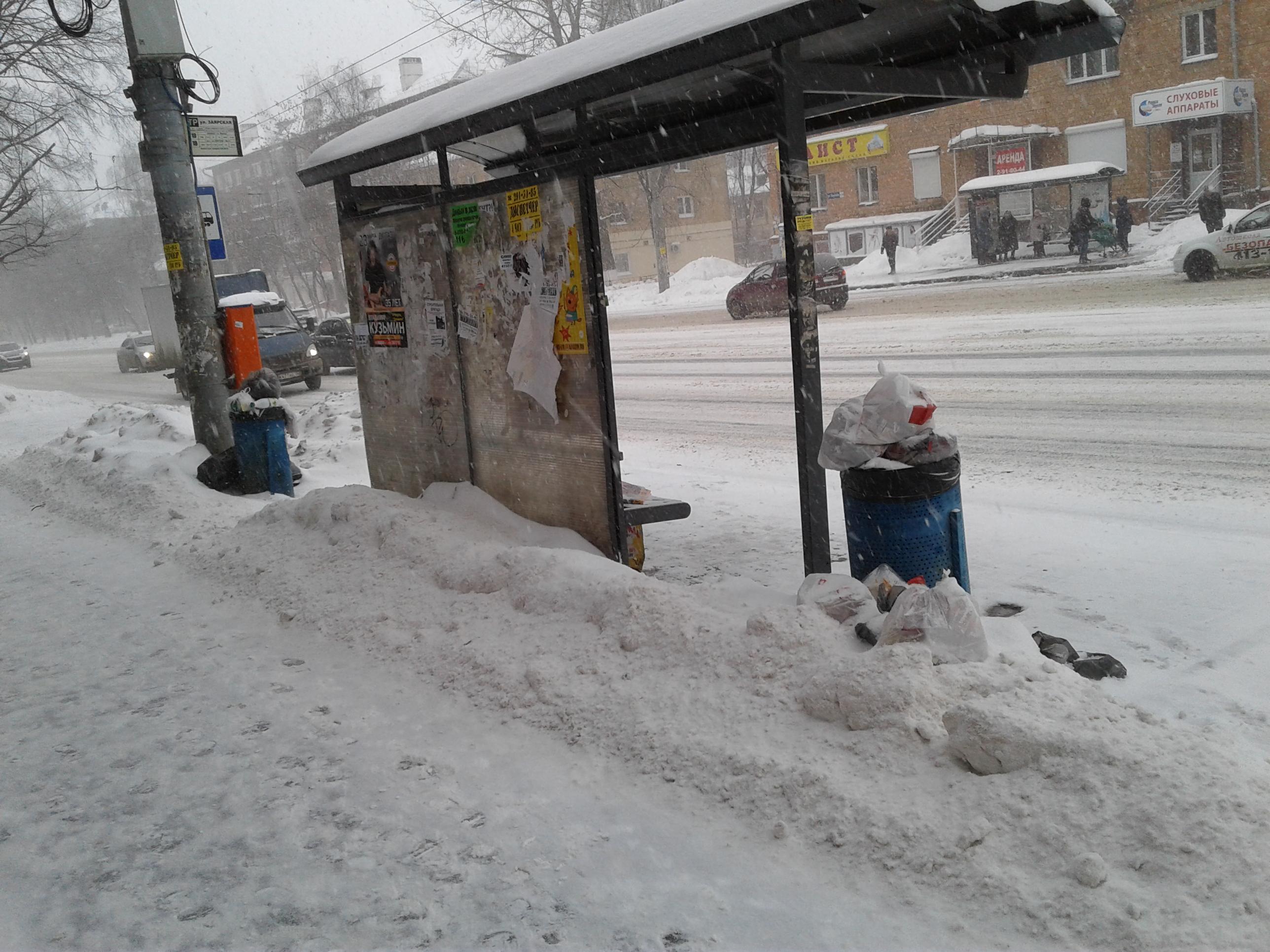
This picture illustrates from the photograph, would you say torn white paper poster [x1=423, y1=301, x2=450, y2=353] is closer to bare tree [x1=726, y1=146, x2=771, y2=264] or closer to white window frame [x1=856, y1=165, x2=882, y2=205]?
white window frame [x1=856, y1=165, x2=882, y2=205]

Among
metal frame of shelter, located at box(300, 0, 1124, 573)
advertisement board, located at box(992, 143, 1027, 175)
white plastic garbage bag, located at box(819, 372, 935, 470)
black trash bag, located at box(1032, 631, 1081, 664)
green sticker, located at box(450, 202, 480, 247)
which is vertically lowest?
black trash bag, located at box(1032, 631, 1081, 664)

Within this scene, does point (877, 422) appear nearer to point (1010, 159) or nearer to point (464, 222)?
point (464, 222)

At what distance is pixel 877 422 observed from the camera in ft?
15.4

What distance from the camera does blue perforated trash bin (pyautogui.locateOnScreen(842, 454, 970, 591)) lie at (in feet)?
15.2

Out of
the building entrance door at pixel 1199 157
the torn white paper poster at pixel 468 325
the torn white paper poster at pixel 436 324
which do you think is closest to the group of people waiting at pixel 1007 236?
the building entrance door at pixel 1199 157

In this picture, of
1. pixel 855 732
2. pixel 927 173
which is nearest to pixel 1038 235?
pixel 927 173

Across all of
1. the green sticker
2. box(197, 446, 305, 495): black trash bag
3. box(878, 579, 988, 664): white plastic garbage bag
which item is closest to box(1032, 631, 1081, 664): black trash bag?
box(878, 579, 988, 664): white plastic garbage bag

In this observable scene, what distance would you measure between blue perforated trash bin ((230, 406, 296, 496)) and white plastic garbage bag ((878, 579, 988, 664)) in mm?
6983

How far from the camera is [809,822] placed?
132 inches

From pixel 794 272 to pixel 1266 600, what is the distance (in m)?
2.89

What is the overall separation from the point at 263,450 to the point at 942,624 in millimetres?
7349

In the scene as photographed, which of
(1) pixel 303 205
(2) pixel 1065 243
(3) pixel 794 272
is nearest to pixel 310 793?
(3) pixel 794 272

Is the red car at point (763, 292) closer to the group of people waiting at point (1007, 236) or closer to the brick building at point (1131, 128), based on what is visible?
the brick building at point (1131, 128)

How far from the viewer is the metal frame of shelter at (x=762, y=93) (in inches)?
182
